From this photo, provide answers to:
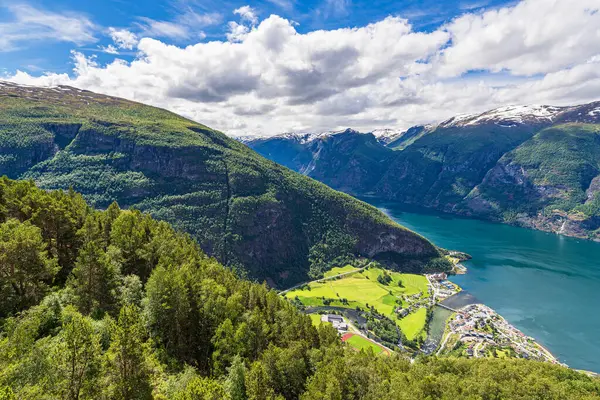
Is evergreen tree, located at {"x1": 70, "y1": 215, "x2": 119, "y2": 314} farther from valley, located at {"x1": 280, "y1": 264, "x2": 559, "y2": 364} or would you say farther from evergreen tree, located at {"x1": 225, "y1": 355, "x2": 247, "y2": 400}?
valley, located at {"x1": 280, "y1": 264, "x2": 559, "y2": 364}

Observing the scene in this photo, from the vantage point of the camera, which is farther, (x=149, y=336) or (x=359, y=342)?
(x=359, y=342)

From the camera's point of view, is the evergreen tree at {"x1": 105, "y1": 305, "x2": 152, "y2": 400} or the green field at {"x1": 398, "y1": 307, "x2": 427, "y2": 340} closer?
the evergreen tree at {"x1": 105, "y1": 305, "x2": 152, "y2": 400}

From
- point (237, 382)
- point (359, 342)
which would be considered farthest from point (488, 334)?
point (237, 382)

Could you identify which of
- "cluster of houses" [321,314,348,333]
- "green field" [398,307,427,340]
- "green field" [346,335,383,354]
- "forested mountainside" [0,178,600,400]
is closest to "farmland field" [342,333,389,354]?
"green field" [346,335,383,354]

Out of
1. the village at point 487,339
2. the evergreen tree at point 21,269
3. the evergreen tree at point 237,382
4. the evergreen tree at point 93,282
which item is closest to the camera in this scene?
the evergreen tree at point 237,382

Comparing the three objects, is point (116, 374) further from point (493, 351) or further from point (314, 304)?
point (314, 304)

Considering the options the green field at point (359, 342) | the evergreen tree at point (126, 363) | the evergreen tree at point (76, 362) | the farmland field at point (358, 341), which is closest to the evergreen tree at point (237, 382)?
the evergreen tree at point (126, 363)

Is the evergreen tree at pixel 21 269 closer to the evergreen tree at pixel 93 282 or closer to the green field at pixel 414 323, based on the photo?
the evergreen tree at pixel 93 282

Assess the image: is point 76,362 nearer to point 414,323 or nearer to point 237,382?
point 237,382
